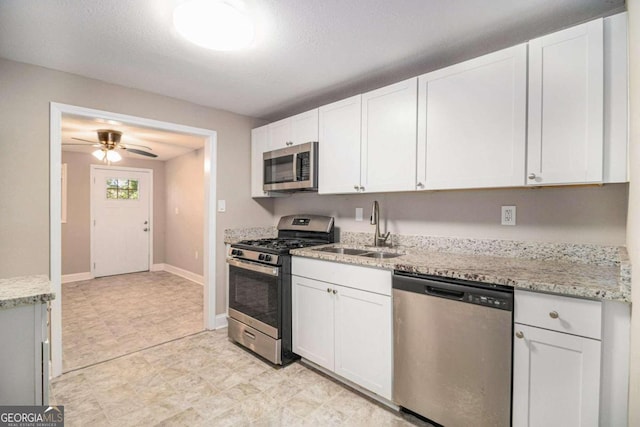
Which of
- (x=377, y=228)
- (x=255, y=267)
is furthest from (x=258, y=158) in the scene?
(x=377, y=228)

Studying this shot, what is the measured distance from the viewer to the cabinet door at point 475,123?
5.44ft

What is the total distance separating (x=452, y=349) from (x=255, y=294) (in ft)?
5.22

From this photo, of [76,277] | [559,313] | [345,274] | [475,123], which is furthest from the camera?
[76,277]

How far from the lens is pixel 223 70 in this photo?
2.29 metres

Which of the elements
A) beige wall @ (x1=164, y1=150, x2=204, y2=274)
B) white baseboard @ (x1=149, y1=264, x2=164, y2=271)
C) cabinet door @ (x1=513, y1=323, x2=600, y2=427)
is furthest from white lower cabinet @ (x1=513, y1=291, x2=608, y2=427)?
white baseboard @ (x1=149, y1=264, x2=164, y2=271)

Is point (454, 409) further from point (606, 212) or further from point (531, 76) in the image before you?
point (531, 76)

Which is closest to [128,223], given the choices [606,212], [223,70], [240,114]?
[240,114]

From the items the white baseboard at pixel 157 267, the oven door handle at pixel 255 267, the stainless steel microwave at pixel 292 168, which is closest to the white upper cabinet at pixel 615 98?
the stainless steel microwave at pixel 292 168

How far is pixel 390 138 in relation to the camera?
218 cm

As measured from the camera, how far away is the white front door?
17.6 ft

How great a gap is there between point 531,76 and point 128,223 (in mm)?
6264

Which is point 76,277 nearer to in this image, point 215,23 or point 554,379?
point 215,23

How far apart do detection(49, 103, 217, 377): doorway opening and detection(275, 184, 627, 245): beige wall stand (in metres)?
1.38

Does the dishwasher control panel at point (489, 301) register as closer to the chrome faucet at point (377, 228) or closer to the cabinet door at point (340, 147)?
the chrome faucet at point (377, 228)
